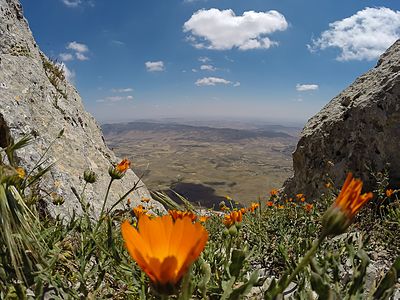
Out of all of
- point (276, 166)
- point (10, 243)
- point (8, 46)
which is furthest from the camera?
point (276, 166)

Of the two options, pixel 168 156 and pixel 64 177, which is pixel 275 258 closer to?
pixel 64 177

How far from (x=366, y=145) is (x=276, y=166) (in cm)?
15969

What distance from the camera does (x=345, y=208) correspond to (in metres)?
0.99

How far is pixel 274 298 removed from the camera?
3.26 ft

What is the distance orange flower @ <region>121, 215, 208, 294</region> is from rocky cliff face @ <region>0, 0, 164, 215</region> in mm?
2976

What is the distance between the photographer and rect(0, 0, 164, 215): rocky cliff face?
4.25m

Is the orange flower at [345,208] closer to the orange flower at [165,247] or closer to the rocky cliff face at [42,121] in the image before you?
the orange flower at [165,247]

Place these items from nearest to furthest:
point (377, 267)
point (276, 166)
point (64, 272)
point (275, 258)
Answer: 1. point (64, 272)
2. point (377, 267)
3. point (275, 258)
4. point (276, 166)

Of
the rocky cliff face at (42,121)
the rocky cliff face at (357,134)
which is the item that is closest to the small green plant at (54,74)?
the rocky cliff face at (42,121)

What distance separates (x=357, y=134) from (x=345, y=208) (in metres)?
5.43

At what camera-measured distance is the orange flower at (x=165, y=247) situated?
79 centimetres

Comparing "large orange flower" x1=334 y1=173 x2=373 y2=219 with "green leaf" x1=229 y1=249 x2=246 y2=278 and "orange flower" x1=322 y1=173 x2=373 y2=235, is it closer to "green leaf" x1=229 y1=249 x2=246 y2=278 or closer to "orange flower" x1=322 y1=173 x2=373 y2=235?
"orange flower" x1=322 y1=173 x2=373 y2=235

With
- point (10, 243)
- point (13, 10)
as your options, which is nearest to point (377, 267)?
point (10, 243)

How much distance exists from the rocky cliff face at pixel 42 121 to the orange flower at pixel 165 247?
2.98 m
